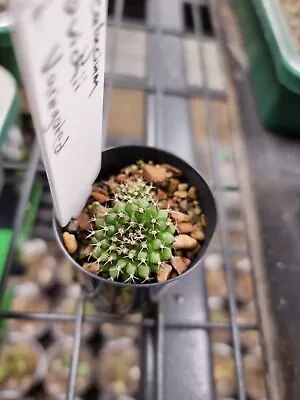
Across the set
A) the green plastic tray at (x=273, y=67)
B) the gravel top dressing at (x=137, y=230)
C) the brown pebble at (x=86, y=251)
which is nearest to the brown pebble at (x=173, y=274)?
the gravel top dressing at (x=137, y=230)

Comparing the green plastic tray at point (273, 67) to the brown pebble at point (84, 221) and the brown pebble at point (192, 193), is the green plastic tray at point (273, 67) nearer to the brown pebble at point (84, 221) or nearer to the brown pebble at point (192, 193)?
the brown pebble at point (192, 193)

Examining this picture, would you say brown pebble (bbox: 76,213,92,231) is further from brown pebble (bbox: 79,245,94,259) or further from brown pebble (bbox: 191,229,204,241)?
brown pebble (bbox: 191,229,204,241)

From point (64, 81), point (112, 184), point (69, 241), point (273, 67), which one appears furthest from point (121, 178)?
point (273, 67)

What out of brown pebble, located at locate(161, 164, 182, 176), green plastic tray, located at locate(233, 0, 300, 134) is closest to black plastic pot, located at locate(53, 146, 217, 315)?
brown pebble, located at locate(161, 164, 182, 176)

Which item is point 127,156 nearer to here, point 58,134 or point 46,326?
point 58,134

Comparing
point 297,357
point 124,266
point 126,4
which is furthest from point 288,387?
point 126,4

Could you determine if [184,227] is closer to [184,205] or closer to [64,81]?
[184,205]
